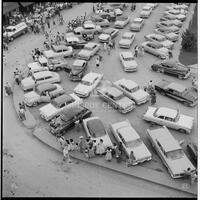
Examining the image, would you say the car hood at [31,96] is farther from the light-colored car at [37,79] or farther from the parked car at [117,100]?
the parked car at [117,100]

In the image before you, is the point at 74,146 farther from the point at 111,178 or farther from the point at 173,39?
the point at 173,39

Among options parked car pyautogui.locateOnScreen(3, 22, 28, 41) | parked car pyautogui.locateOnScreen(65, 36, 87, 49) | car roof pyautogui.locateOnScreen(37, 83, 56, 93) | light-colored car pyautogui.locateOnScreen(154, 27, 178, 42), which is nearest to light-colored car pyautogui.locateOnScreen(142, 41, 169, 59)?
light-colored car pyautogui.locateOnScreen(154, 27, 178, 42)

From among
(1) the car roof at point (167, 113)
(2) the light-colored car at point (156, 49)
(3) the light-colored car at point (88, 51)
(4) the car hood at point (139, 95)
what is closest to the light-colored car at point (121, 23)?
(2) the light-colored car at point (156, 49)

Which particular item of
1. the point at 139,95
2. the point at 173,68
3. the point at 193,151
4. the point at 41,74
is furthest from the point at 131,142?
the point at 41,74

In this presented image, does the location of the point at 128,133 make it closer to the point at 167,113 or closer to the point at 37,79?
the point at 167,113

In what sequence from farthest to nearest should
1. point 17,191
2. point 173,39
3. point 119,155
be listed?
point 173,39
point 119,155
point 17,191

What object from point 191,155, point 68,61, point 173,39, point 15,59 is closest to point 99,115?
point 191,155
